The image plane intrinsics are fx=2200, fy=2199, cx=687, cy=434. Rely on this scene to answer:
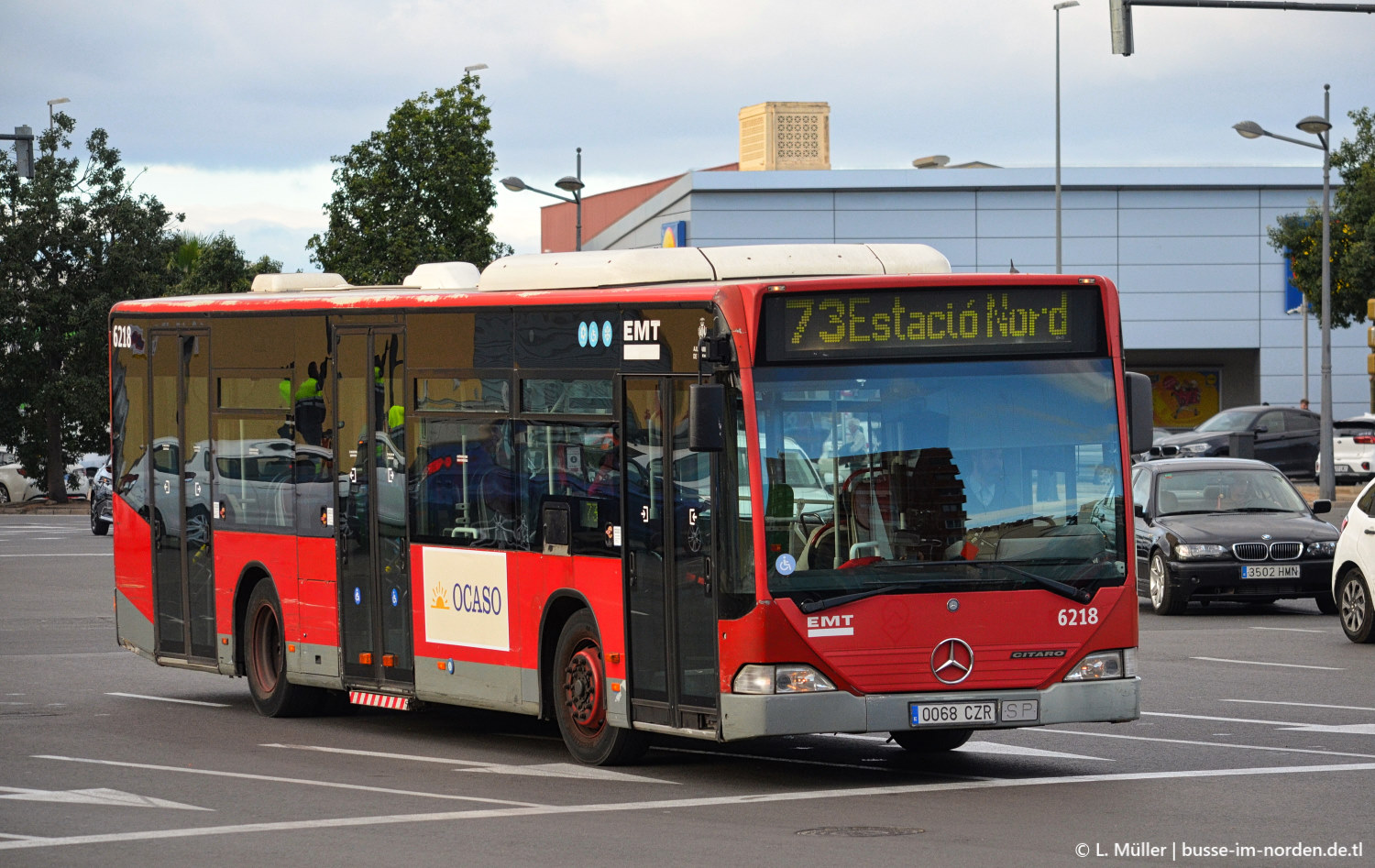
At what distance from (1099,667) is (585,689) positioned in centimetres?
284

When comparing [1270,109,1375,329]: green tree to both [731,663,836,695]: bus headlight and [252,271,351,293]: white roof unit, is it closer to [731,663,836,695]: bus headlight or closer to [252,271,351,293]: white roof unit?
[252,271,351,293]: white roof unit

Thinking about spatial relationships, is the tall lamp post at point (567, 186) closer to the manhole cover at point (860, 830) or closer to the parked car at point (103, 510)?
the parked car at point (103, 510)

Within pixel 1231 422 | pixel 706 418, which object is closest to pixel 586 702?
pixel 706 418

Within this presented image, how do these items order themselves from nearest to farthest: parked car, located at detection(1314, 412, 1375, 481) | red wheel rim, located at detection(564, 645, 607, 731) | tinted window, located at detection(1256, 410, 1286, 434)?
red wheel rim, located at detection(564, 645, 607, 731)
parked car, located at detection(1314, 412, 1375, 481)
tinted window, located at detection(1256, 410, 1286, 434)

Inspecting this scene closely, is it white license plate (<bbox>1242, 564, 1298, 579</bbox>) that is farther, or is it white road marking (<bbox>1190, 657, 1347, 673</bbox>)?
white license plate (<bbox>1242, 564, 1298, 579</bbox>)

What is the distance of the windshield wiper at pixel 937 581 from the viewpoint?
10883 millimetres

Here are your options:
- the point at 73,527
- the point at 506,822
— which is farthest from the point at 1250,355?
the point at 506,822

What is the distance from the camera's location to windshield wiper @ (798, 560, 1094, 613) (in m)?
10.9

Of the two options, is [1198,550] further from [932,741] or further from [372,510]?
[372,510]

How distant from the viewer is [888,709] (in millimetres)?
10961

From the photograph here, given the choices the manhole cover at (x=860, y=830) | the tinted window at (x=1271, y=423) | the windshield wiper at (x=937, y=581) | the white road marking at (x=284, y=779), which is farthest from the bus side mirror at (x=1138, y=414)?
the tinted window at (x=1271, y=423)

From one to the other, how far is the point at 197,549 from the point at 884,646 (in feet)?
23.2

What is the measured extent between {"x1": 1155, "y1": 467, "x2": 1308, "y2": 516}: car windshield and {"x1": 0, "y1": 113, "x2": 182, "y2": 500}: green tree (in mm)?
38386

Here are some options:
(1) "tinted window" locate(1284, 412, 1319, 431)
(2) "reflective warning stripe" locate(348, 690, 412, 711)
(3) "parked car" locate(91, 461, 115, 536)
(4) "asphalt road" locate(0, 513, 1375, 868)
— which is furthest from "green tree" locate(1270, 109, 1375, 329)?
(2) "reflective warning stripe" locate(348, 690, 412, 711)
